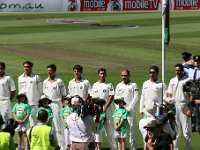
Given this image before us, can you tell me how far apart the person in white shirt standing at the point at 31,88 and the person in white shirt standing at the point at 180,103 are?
10.8ft

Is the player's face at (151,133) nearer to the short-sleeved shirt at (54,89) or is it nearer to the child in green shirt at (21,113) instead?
the child in green shirt at (21,113)

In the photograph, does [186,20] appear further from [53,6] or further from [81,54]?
[81,54]

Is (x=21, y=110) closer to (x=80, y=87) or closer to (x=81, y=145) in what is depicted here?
(x=80, y=87)

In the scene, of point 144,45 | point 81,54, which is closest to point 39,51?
point 81,54

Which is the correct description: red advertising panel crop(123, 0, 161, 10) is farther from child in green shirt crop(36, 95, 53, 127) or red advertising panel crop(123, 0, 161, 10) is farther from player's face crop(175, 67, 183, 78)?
child in green shirt crop(36, 95, 53, 127)

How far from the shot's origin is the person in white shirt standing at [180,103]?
62.6 feet

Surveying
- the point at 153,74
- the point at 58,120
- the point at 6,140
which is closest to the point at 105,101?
the point at 153,74

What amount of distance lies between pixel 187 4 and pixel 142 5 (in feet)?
12.2

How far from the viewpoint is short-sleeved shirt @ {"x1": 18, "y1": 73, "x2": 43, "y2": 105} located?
19984 mm

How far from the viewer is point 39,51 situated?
3775 cm

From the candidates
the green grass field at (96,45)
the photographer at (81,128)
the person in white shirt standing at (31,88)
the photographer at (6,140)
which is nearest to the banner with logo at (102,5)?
the green grass field at (96,45)

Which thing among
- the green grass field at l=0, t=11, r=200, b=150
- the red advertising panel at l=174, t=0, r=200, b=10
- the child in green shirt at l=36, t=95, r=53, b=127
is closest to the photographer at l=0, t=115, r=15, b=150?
the child in green shirt at l=36, t=95, r=53, b=127

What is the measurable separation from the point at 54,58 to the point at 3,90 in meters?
15.7

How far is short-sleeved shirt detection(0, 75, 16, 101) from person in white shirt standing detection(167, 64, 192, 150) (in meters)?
3.93
